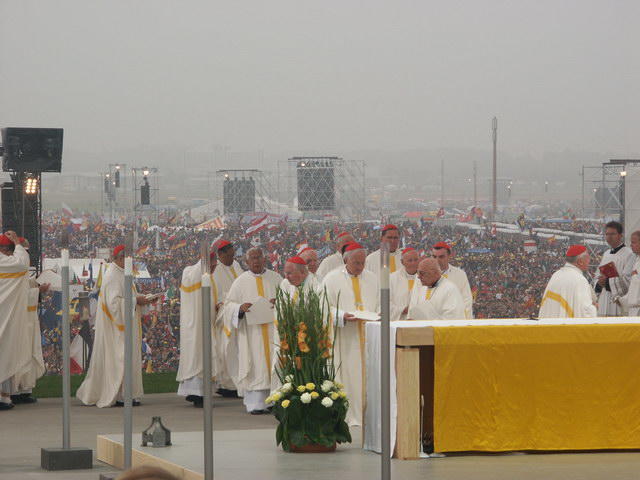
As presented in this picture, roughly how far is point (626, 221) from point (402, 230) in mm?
5371

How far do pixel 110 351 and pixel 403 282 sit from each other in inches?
133

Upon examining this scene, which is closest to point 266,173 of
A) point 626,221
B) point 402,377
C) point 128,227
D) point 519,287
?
point 128,227

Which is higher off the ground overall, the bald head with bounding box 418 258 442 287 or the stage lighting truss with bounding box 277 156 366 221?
the stage lighting truss with bounding box 277 156 366 221

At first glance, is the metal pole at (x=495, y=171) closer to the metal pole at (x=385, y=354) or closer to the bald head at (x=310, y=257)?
the bald head at (x=310, y=257)

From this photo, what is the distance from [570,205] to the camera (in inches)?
827

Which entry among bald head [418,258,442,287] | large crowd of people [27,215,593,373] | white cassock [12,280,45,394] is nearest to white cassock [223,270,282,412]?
white cassock [12,280,45,394]

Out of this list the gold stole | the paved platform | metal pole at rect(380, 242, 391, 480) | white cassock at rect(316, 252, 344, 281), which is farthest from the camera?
white cassock at rect(316, 252, 344, 281)

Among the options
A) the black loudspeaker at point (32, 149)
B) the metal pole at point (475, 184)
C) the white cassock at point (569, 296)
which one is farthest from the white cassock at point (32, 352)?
the metal pole at point (475, 184)

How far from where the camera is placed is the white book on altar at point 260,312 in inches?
504

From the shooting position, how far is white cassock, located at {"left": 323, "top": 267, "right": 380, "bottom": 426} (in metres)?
10.4

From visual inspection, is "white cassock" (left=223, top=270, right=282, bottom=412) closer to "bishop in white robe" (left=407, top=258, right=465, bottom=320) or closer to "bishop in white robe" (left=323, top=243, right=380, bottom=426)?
"bishop in white robe" (left=323, top=243, right=380, bottom=426)

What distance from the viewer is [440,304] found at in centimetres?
964

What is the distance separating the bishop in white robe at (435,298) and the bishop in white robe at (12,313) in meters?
5.26

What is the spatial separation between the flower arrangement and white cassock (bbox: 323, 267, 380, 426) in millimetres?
945
